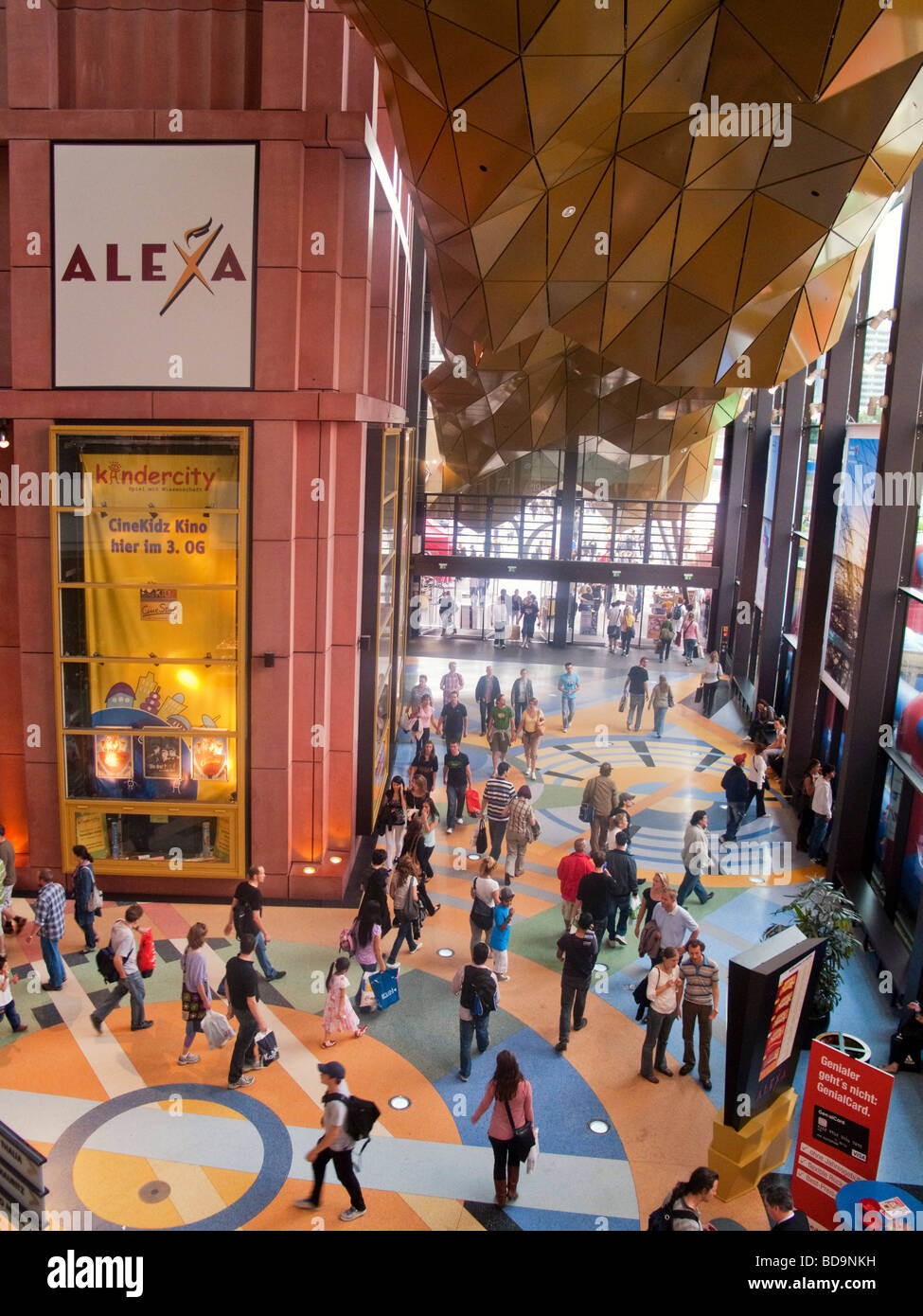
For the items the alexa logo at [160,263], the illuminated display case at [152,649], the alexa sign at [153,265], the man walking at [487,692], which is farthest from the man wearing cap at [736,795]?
the alexa logo at [160,263]

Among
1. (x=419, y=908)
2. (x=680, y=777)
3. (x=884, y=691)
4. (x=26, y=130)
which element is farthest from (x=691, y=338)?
(x=680, y=777)

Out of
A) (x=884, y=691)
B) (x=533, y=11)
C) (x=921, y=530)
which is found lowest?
(x=884, y=691)

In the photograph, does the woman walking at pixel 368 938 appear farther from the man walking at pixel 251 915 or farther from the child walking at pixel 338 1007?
the man walking at pixel 251 915

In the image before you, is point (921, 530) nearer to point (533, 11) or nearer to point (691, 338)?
point (691, 338)

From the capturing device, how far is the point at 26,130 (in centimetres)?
1217

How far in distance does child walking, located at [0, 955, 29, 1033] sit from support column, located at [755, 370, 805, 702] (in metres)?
17.0

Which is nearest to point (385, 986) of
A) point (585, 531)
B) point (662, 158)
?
point (662, 158)

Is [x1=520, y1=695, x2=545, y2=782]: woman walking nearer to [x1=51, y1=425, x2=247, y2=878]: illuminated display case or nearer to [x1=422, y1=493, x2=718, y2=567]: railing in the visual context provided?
[x1=51, y1=425, x2=247, y2=878]: illuminated display case

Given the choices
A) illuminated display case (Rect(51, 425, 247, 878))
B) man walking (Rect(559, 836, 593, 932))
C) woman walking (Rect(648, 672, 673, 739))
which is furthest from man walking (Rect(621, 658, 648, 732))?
illuminated display case (Rect(51, 425, 247, 878))

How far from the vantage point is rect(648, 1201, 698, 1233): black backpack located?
254 inches

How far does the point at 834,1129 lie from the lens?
25.7ft

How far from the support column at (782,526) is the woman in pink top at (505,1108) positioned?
16432 mm

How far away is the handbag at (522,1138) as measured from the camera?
7652 millimetres
